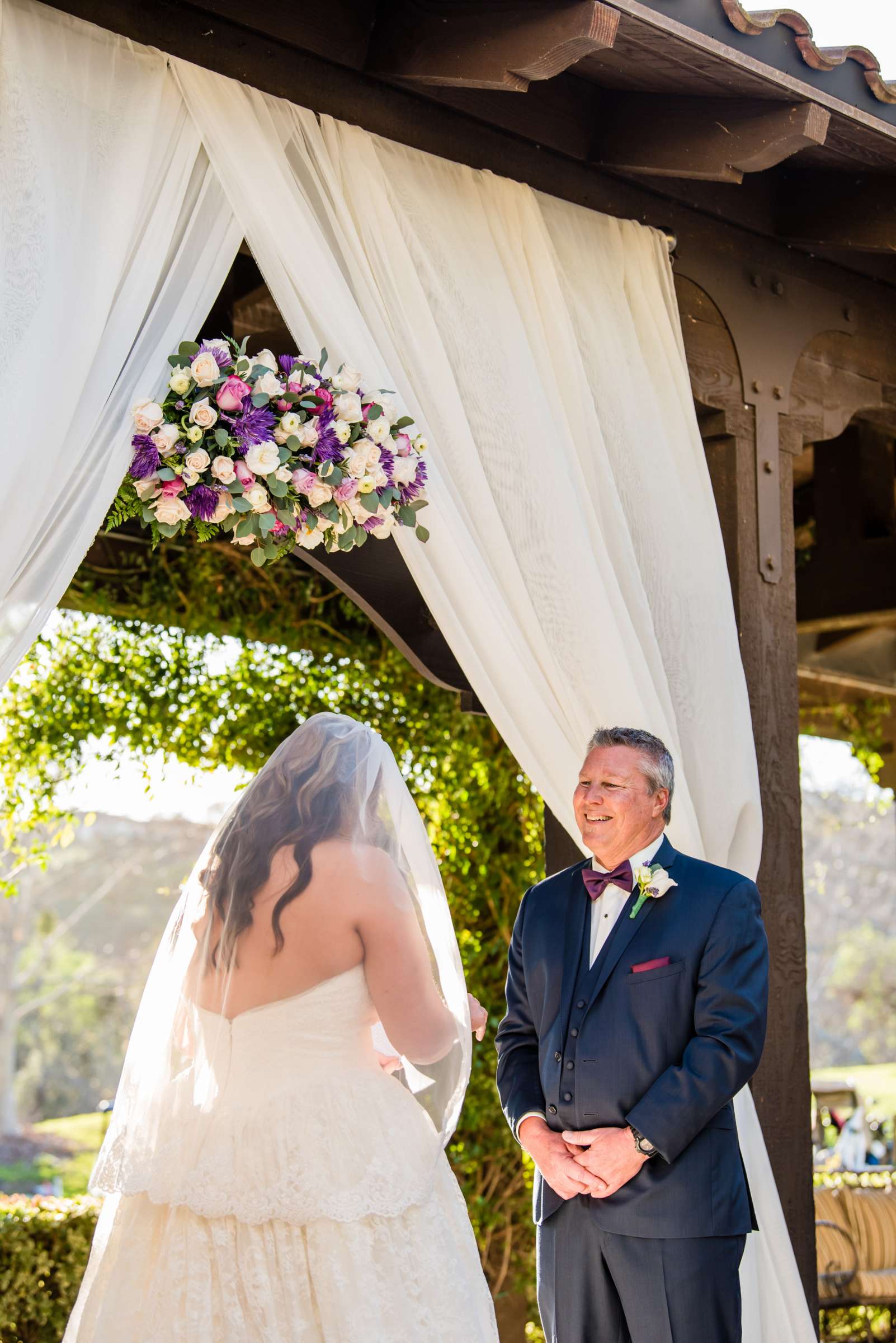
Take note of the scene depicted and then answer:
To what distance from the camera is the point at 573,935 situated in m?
2.75

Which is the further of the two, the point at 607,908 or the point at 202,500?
the point at 607,908

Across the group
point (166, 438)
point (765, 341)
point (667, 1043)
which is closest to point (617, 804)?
point (667, 1043)

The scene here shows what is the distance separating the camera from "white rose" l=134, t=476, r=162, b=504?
2.48m

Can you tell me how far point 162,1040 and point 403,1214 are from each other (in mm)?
525

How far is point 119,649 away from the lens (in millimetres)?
4871

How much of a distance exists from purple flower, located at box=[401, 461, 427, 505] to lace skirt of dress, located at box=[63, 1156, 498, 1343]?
1.28 m

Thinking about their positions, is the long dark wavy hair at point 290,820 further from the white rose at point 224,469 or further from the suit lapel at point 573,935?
the white rose at point 224,469

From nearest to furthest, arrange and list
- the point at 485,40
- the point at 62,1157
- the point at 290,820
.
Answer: the point at 290,820, the point at 485,40, the point at 62,1157

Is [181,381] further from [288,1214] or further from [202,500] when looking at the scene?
[288,1214]

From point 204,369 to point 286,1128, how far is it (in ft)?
4.31

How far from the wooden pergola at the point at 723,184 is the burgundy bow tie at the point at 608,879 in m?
0.74

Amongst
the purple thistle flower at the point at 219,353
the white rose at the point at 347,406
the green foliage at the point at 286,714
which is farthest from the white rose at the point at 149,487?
the green foliage at the point at 286,714

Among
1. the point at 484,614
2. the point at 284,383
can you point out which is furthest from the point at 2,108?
the point at 484,614

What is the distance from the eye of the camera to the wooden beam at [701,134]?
311 centimetres
